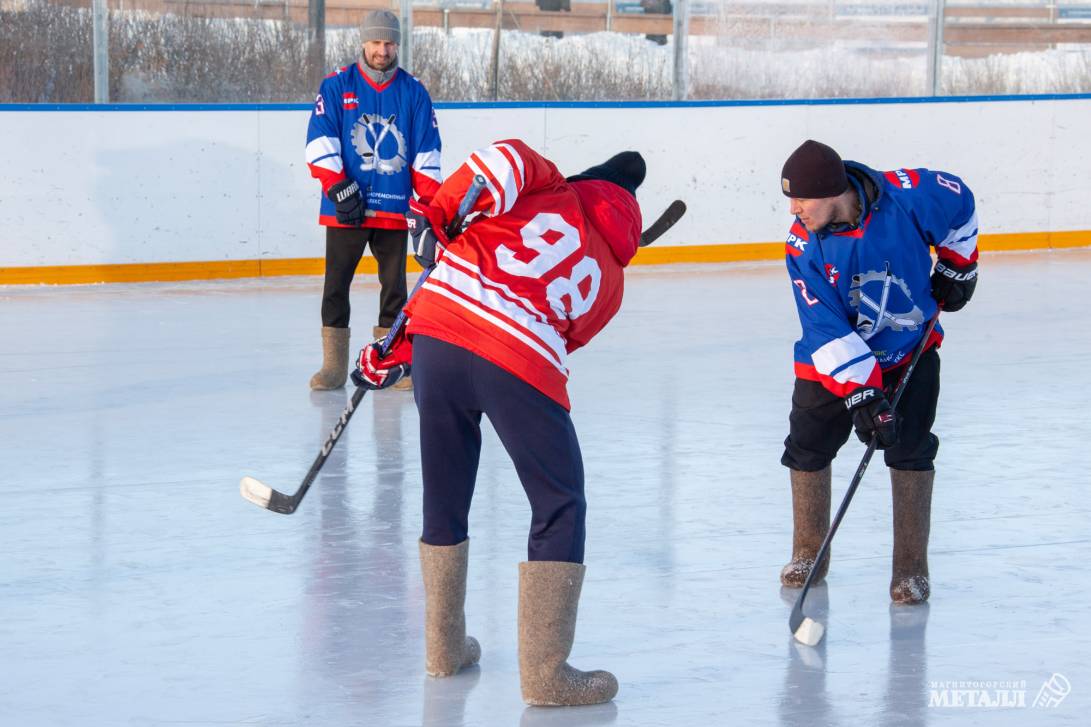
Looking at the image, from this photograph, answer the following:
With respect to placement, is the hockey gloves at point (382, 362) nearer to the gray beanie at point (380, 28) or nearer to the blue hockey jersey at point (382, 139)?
the blue hockey jersey at point (382, 139)

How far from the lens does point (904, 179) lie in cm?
354

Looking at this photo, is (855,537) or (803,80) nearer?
(855,537)

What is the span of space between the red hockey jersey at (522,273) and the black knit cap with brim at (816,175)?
1.84 feet

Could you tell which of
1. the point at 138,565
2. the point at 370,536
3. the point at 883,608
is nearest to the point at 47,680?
the point at 138,565

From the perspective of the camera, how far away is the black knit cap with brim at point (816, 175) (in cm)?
335

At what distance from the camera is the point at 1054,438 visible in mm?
5332

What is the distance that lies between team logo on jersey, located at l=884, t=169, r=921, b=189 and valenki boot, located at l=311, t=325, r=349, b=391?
2.95m

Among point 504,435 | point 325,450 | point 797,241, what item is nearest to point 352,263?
point 325,450

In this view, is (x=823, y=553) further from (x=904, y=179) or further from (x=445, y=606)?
(x=445, y=606)

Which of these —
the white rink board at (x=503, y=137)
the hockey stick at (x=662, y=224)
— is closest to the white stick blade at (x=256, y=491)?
the hockey stick at (x=662, y=224)

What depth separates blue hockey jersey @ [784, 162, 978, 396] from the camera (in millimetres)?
3447

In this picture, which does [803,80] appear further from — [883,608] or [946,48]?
[883,608]

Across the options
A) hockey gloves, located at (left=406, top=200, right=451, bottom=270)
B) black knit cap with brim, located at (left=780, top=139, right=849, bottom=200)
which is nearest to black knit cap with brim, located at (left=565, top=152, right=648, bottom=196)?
hockey gloves, located at (left=406, top=200, right=451, bottom=270)

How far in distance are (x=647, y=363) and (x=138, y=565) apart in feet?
10.4
